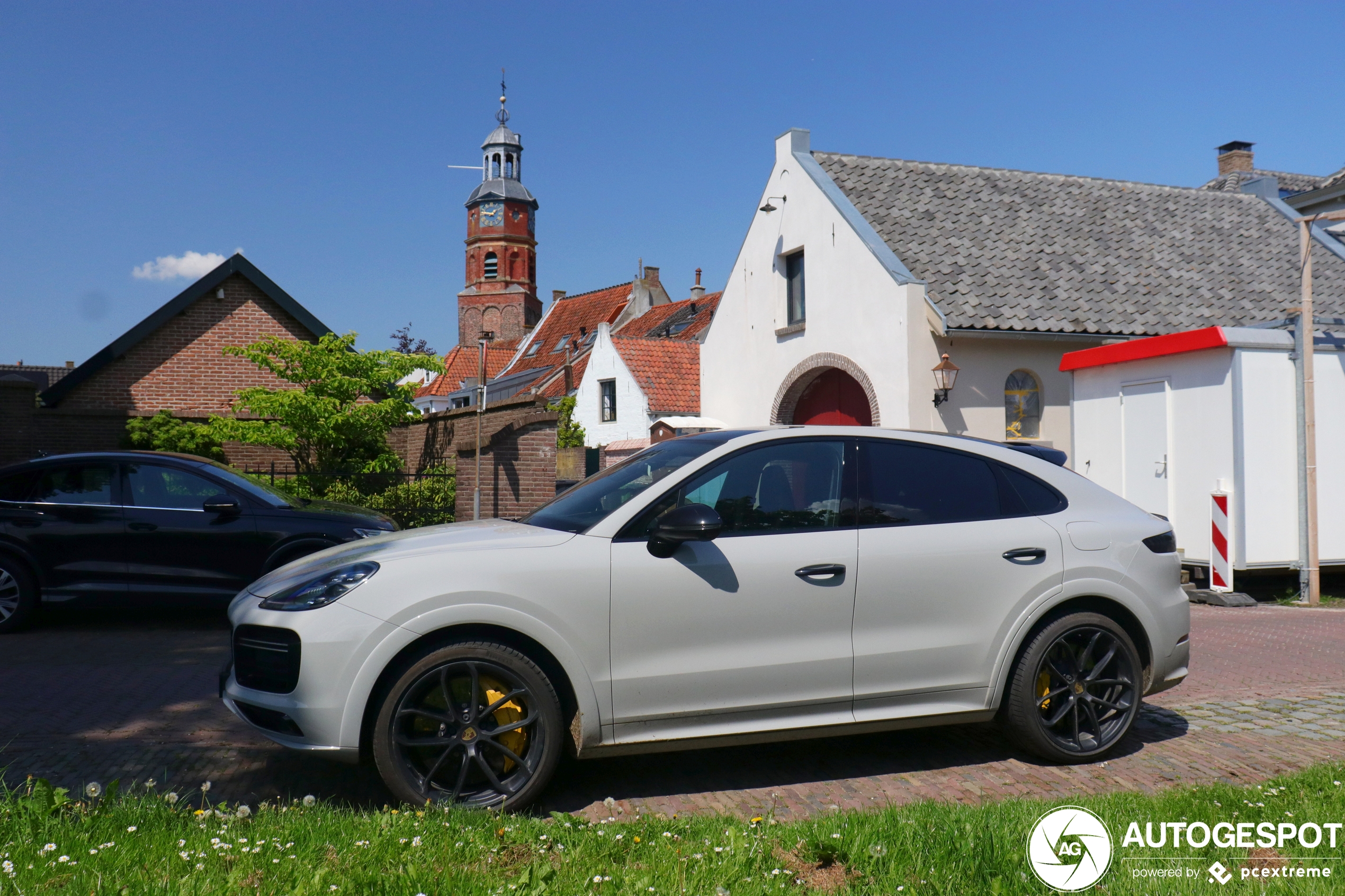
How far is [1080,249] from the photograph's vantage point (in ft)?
62.2

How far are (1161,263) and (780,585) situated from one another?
17482mm

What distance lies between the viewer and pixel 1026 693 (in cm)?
487

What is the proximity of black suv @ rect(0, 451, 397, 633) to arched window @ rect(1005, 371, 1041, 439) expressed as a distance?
11.7m

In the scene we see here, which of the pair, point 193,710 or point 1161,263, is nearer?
point 193,710

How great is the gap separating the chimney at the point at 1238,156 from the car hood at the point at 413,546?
30.5 meters

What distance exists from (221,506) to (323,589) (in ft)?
16.9

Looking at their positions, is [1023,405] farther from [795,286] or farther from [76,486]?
[76,486]

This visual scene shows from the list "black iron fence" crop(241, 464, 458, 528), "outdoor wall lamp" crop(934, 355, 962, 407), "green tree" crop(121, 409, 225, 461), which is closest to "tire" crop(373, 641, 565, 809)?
"black iron fence" crop(241, 464, 458, 528)

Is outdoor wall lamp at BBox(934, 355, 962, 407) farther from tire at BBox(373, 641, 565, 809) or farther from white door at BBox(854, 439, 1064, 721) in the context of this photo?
tire at BBox(373, 641, 565, 809)

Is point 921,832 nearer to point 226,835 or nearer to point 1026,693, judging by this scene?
point 1026,693

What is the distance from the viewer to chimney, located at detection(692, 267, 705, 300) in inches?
2235

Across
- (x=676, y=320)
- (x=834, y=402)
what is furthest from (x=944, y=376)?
(x=676, y=320)

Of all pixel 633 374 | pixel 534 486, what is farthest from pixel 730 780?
pixel 633 374

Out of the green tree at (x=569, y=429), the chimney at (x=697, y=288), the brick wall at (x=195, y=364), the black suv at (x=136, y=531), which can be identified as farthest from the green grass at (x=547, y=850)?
the chimney at (x=697, y=288)
